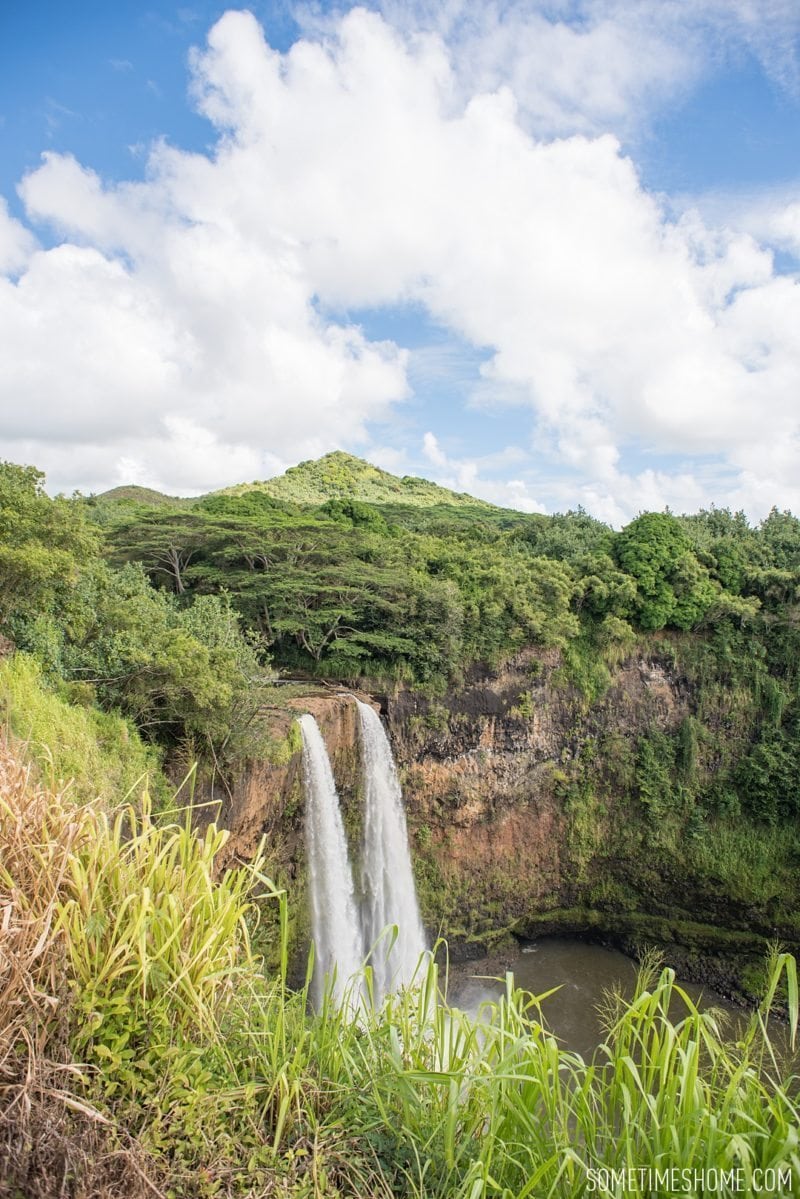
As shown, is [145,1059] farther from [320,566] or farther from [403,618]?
[320,566]

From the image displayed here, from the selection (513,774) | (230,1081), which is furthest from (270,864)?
(230,1081)

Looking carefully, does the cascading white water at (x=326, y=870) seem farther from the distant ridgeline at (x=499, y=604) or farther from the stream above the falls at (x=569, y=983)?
the stream above the falls at (x=569, y=983)

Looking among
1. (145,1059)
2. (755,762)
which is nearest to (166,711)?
(145,1059)

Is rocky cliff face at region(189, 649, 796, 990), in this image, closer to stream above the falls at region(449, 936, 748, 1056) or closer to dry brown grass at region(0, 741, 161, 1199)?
stream above the falls at region(449, 936, 748, 1056)

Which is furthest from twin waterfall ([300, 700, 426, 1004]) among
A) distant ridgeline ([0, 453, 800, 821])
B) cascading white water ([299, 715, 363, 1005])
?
distant ridgeline ([0, 453, 800, 821])

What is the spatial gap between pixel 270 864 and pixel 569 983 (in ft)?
21.3

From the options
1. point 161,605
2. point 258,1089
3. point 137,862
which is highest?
point 161,605

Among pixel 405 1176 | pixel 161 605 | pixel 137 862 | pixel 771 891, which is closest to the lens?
pixel 405 1176

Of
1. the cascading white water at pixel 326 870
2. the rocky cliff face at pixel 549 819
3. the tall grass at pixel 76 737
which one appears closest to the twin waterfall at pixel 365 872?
the cascading white water at pixel 326 870

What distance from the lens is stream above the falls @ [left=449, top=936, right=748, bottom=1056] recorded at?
408 inches

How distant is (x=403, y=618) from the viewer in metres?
12.7

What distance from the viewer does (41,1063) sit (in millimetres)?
1910

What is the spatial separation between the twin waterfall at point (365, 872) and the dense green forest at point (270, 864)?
3.16 feet

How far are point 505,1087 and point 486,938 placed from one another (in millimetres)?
11374
